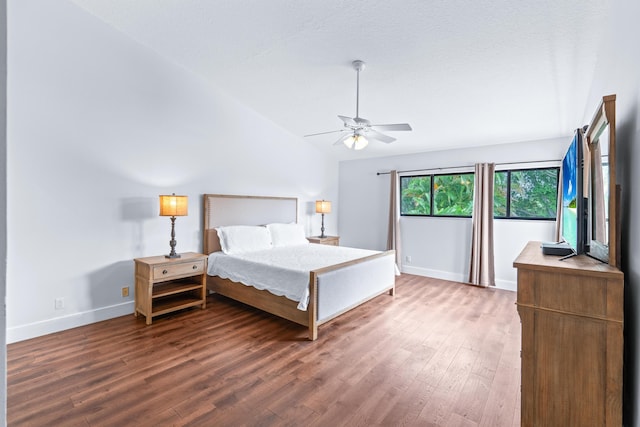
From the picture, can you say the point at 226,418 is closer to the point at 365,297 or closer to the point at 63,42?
the point at 365,297

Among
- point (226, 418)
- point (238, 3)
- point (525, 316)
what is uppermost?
point (238, 3)

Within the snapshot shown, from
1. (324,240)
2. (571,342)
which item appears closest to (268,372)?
(571,342)

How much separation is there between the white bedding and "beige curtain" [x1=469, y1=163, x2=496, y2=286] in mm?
1970

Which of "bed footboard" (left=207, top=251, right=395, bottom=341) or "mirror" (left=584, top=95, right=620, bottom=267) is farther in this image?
"bed footboard" (left=207, top=251, right=395, bottom=341)

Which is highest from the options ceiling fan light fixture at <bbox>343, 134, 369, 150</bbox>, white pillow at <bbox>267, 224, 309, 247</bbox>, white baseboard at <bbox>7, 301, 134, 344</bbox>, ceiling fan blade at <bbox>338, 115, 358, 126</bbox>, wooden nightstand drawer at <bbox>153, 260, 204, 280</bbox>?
ceiling fan blade at <bbox>338, 115, 358, 126</bbox>

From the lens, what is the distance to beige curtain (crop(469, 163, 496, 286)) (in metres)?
4.47

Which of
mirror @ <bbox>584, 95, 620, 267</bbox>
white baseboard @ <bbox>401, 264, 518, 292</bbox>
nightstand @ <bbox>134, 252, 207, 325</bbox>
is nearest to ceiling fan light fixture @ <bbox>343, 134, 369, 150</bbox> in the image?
mirror @ <bbox>584, 95, 620, 267</bbox>

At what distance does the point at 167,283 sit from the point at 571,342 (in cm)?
371

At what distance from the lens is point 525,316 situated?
141 centimetres

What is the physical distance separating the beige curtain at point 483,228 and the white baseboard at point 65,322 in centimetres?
477

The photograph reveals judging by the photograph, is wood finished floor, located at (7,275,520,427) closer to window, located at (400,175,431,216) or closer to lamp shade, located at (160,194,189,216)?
lamp shade, located at (160,194,189,216)

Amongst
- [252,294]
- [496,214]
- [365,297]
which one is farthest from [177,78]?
[496,214]

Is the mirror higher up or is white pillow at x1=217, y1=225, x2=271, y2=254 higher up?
the mirror

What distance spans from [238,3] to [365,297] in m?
3.23
